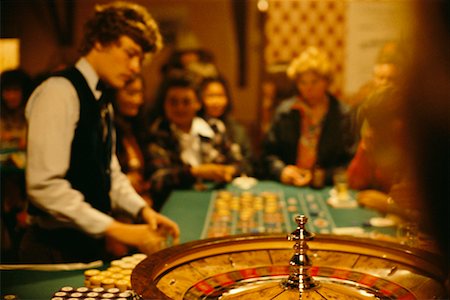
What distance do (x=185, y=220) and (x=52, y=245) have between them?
73 cm

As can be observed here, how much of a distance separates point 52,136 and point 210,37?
19.2 feet

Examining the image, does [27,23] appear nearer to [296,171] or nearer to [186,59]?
[186,59]

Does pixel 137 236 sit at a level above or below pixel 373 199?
above

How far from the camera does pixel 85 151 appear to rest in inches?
84.0

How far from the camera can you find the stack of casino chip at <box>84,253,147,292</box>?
4.77 ft

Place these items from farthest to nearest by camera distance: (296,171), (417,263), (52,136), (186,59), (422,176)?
(186,59) → (296,171) → (52,136) → (417,263) → (422,176)

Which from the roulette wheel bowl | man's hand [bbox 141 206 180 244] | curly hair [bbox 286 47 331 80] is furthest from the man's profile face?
curly hair [bbox 286 47 331 80]

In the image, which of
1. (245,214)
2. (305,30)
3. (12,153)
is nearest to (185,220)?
(245,214)

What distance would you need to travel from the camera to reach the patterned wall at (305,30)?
6.72 m

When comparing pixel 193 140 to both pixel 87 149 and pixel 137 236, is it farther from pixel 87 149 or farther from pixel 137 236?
pixel 137 236

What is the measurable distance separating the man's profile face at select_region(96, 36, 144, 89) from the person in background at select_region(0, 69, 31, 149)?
2270 mm

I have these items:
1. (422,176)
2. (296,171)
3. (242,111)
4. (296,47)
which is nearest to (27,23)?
(242,111)

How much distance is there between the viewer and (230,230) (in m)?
2.57

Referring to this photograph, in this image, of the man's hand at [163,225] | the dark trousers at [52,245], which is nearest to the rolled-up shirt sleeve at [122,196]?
the man's hand at [163,225]
